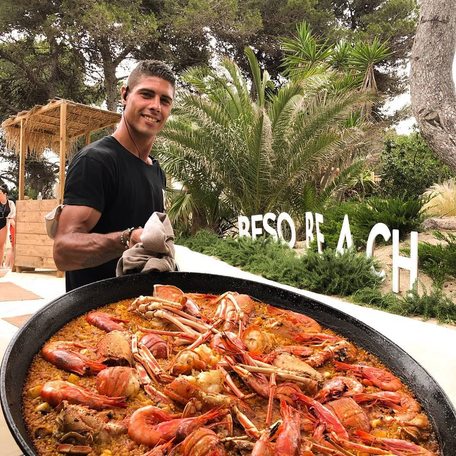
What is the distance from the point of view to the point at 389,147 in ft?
52.3

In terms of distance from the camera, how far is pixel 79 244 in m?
1.46

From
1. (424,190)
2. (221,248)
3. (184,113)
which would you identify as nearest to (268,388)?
(221,248)

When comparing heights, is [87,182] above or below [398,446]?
above

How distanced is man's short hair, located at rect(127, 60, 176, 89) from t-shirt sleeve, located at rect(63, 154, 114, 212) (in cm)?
39

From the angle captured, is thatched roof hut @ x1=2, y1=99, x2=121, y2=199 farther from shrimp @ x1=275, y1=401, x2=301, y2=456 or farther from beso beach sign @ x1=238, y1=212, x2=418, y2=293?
shrimp @ x1=275, y1=401, x2=301, y2=456

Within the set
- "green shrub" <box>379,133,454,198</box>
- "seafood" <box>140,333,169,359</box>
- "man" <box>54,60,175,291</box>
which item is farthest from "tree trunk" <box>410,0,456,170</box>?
"green shrub" <box>379,133,454,198</box>

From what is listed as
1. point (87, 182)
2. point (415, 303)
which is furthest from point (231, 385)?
point (415, 303)

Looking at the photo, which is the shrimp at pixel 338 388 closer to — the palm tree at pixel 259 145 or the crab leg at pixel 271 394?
the crab leg at pixel 271 394

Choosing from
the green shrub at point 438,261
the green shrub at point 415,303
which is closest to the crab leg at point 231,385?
the green shrub at point 415,303

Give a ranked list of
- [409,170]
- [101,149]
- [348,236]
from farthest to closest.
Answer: [409,170]
[348,236]
[101,149]

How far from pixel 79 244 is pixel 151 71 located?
729 mm

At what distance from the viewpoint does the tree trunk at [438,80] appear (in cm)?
631

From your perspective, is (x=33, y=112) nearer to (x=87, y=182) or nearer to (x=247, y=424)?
(x=87, y=182)

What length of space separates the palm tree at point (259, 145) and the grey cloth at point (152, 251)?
947 centimetres
